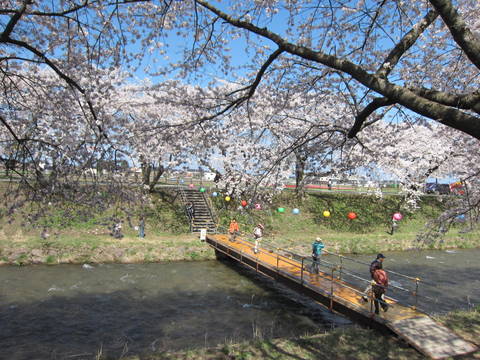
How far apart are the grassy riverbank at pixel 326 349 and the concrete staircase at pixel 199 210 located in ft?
49.5

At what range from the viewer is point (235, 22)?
496cm

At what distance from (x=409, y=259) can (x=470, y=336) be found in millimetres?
13958

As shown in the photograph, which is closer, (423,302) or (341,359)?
(341,359)

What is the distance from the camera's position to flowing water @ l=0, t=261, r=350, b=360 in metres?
8.70

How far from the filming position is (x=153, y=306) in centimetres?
1159

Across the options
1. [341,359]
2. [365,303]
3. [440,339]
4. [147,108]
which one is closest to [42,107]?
[341,359]

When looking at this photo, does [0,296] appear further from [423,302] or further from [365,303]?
[423,302]

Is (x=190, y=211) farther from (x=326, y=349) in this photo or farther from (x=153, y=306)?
(x=326, y=349)

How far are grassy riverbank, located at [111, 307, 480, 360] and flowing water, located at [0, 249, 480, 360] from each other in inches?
58.1

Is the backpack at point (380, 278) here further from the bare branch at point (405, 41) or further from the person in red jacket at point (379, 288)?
the bare branch at point (405, 41)

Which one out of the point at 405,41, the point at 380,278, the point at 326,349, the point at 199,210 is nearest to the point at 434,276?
the point at 380,278

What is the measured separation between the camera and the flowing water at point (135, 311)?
8703 millimetres

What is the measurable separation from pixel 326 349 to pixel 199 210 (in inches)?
711

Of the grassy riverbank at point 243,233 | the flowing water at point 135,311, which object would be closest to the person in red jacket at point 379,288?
the flowing water at point 135,311
